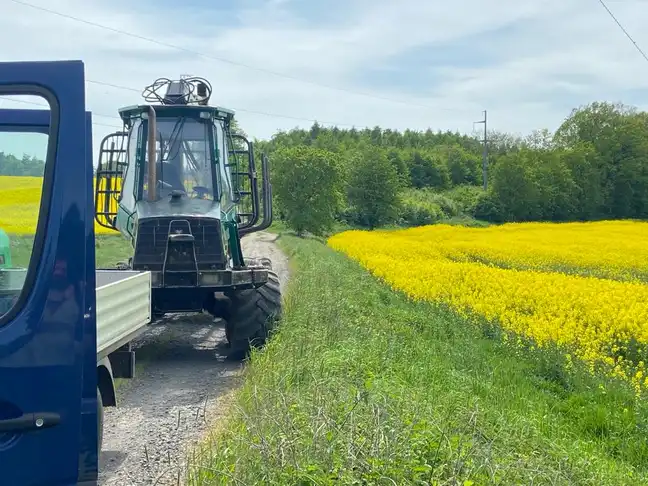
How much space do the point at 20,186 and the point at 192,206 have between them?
5250mm

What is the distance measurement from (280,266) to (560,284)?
10282 millimetres

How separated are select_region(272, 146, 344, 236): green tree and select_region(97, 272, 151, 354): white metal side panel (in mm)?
43104

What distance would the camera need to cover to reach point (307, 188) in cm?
4922

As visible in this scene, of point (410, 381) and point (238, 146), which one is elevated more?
point (238, 146)

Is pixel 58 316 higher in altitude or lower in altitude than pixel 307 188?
lower

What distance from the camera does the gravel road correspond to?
4.98 m

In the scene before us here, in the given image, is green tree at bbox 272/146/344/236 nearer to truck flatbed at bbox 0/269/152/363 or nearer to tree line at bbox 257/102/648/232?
tree line at bbox 257/102/648/232

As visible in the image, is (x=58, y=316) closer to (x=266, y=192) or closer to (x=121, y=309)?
(x=121, y=309)

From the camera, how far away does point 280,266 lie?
23031 millimetres

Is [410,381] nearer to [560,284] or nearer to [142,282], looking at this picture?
[142,282]

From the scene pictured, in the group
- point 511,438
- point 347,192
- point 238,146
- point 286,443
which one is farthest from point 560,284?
point 347,192

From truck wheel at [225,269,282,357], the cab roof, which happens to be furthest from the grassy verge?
the cab roof

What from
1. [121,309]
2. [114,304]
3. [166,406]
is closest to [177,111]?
[166,406]

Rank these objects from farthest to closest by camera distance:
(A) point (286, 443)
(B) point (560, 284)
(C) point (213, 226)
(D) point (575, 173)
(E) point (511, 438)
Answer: (D) point (575, 173), (B) point (560, 284), (C) point (213, 226), (E) point (511, 438), (A) point (286, 443)
